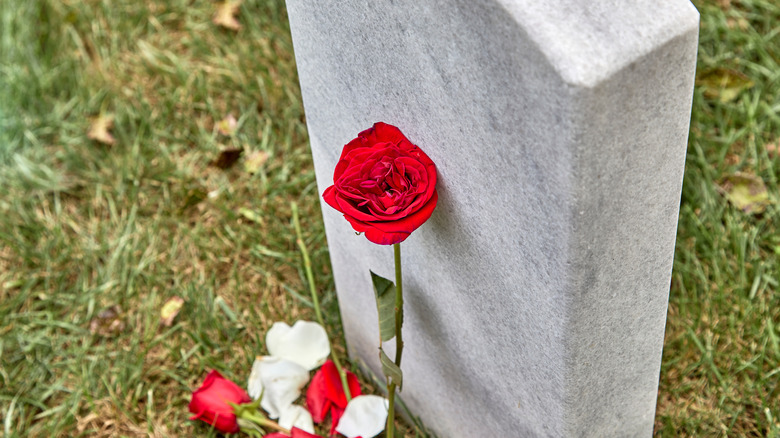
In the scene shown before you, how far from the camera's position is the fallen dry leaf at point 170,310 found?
6.28ft

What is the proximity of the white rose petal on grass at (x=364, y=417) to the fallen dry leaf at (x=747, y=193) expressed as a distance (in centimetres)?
102

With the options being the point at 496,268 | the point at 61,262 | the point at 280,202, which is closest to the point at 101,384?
the point at 61,262

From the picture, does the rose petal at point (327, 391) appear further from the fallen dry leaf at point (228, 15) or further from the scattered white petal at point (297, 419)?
the fallen dry leaf at point (228, 15)

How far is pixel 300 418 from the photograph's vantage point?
1669 millimetres

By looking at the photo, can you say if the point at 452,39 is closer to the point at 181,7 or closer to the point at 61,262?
the point at 61,262

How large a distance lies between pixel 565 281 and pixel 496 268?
14cm

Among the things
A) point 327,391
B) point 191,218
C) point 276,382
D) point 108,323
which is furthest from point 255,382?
point 191,218

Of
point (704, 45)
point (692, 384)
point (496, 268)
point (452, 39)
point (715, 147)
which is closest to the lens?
point (452, 39)

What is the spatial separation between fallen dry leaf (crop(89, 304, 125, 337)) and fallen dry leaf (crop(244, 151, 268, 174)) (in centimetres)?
53

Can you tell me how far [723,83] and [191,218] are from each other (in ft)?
5.01

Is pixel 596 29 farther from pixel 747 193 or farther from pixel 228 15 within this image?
pixel 228 15

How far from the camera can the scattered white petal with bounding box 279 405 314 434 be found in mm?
1655

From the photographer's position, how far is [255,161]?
2.24 m

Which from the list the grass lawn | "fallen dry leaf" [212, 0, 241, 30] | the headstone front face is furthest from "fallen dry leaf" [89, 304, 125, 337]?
"fallen dry leaf" [212, 0, 241, 30]
